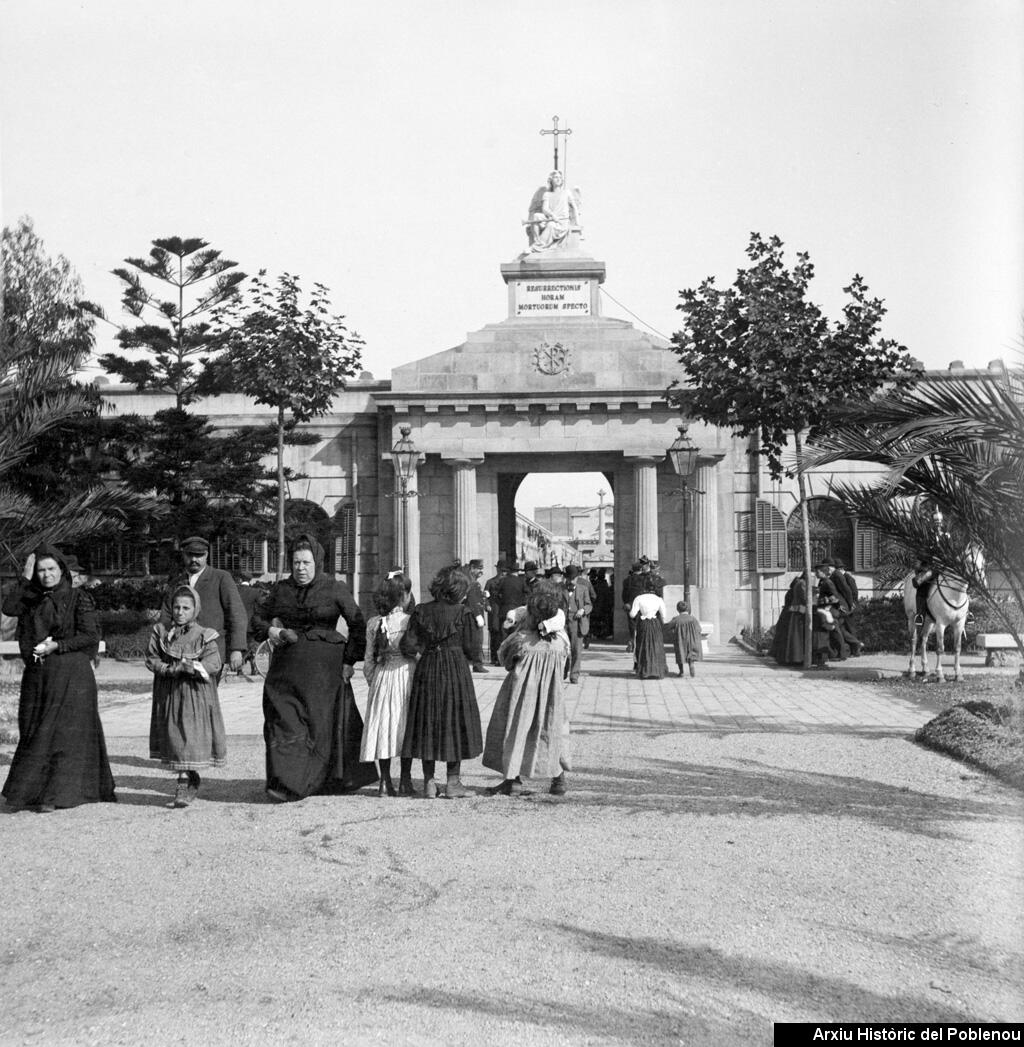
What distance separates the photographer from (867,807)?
7836mm

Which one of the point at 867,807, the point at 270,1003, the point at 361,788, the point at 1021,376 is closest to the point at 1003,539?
the point at 1021,376

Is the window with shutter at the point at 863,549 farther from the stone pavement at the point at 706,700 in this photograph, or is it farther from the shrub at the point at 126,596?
the shrub at the point at 126,596

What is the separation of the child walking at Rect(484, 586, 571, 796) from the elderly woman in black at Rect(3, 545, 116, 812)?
2492 mm

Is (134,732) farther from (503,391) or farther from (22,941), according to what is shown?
(503,391)

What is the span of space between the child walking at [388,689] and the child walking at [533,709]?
1.94ft

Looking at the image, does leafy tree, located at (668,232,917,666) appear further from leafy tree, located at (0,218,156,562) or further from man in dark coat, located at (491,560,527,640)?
leafy tree, located at (0,218,156,562)

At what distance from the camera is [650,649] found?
17344mm

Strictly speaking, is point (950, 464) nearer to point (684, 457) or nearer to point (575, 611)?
point (575, 611)

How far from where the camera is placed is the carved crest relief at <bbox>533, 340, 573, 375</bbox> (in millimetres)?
26641

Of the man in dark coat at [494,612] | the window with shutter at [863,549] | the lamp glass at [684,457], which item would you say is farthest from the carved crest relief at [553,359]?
the man in dark coat at [494,612]

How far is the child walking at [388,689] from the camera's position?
28.0 ft

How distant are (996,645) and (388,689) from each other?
1032 centimetres

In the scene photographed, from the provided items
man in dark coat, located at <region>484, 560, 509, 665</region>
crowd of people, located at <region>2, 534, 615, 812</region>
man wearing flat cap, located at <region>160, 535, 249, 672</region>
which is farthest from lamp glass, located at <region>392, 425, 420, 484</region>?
crowd of people, located at <region>2, 534, 615, 812</region>

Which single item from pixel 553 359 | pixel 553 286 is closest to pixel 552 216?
pixel 553 286
